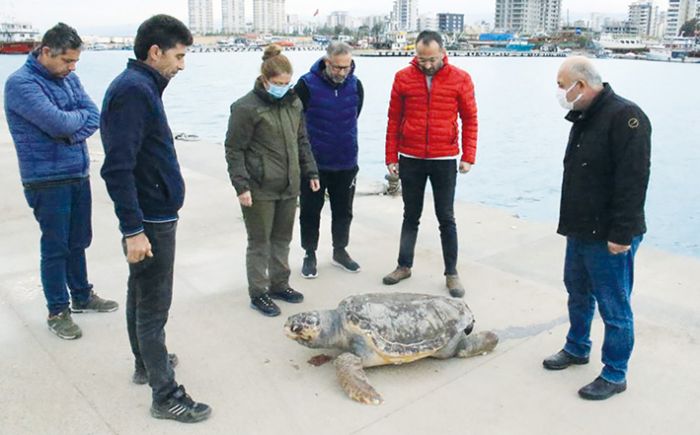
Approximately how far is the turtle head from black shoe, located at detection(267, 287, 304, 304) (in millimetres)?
970

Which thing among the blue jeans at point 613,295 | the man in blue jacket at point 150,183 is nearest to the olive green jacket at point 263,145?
the man in blue jacket at point 150,183

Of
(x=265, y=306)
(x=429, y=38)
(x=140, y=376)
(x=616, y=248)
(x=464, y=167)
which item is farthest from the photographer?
(x=464, y=167)

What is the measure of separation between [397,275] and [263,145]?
162 centimetres

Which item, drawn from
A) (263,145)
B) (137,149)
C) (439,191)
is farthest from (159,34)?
(439,191)

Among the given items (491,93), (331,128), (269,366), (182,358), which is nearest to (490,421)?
(269,366)

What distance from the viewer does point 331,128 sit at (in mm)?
4895

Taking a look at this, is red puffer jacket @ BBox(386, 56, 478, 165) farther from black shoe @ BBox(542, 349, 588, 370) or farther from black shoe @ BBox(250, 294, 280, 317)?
black shoe @ BBox(542, 349, 588, 370)

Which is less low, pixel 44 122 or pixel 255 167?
pixel 44 122

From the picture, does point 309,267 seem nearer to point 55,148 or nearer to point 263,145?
point 263,145

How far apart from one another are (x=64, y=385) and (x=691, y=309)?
14.2 ft

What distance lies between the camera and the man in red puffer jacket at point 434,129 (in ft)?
15.0

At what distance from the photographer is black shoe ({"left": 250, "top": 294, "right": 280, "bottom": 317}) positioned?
167 inches

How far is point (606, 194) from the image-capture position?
3172mm

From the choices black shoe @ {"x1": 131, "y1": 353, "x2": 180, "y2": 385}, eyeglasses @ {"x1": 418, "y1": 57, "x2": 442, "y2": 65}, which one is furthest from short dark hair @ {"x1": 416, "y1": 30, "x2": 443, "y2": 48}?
black shoe @ {"x1": 131, "y1": 353, "x2": 180, "y2": 385}
